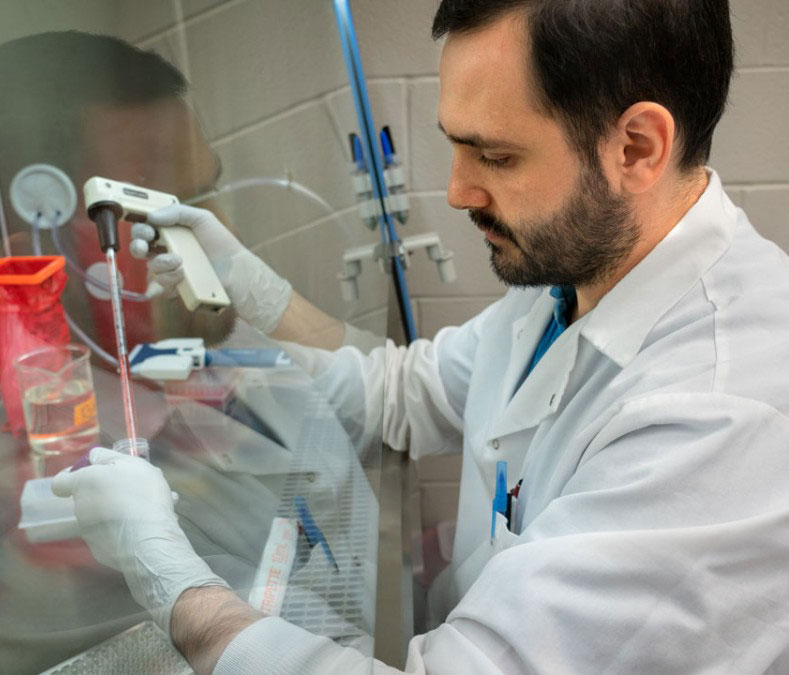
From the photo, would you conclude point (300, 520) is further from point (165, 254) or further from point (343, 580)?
point (165, 254)

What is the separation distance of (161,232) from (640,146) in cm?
64

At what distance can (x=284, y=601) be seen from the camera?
28.2 inches

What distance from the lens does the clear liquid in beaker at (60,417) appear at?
95cm

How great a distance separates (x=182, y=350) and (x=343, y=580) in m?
0.49

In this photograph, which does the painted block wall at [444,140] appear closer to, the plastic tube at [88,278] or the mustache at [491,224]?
the mustache at [491,224]

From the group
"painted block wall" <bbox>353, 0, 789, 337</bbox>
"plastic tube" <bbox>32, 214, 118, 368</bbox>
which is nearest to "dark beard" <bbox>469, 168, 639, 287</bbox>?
"plastic tube" <bbox>32, 214, 118, 368</bbox>

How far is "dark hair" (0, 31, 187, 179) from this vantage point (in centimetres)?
95

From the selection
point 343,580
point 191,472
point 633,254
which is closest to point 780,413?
point 633,254

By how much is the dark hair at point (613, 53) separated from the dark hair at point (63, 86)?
1.38ft

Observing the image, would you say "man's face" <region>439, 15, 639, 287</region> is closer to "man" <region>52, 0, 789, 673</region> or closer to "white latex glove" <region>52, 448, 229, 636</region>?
"man" <region>52, 0, 789, 673</region>

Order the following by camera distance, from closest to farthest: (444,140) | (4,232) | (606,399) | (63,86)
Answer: (606,399)
(63,86)
(4,232)
(444,140)

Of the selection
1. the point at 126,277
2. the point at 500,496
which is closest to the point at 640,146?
the point at 500,496

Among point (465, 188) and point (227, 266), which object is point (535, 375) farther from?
point (227, 266)

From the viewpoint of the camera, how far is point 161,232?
1032 mm
